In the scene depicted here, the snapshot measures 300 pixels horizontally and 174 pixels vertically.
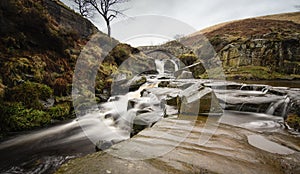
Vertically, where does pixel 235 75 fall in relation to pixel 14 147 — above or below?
above

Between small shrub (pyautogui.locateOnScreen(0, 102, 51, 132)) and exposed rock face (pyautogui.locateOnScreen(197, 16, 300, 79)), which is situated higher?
exposed rock face (pyautogui.locateOnScreen(197, 16, 300, 79))

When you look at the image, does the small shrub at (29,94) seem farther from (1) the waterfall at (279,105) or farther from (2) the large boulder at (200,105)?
(1) the waterfall at (279,105)

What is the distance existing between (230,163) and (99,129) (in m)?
4.34

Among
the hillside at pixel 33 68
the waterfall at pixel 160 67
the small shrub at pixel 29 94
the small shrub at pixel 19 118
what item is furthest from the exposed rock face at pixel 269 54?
the small shrub at pixel 19 118

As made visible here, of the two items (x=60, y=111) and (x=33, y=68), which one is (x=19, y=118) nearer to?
(x=60, y=111)

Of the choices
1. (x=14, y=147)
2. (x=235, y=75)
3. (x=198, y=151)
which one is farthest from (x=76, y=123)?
(x=235, y=75)

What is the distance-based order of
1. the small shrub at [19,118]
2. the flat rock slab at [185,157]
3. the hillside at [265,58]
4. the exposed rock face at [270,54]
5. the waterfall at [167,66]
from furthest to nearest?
the waterfall at [167,66], the exposed rock face at [270,54], the hillside at [265,58], the small shrub at [19,118], the flat rock slab at [185,157]

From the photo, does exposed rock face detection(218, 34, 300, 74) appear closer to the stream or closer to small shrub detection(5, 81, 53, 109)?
the stream

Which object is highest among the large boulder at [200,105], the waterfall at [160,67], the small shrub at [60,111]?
the waterfall at [160,67]

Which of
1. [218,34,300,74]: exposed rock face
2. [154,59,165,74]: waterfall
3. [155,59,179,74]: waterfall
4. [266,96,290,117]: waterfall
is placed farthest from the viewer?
[155,59,179,74]: waterfall

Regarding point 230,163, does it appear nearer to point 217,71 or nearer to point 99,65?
point 99,65

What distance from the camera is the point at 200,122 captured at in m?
3.56

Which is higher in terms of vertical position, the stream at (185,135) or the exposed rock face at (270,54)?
the exposed rock face at (270,54)

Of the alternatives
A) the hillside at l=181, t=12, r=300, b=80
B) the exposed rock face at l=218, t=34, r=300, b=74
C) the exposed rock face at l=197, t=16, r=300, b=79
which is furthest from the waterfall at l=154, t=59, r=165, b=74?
the exposed rock face at l=218, t=34, r=300, b=74
